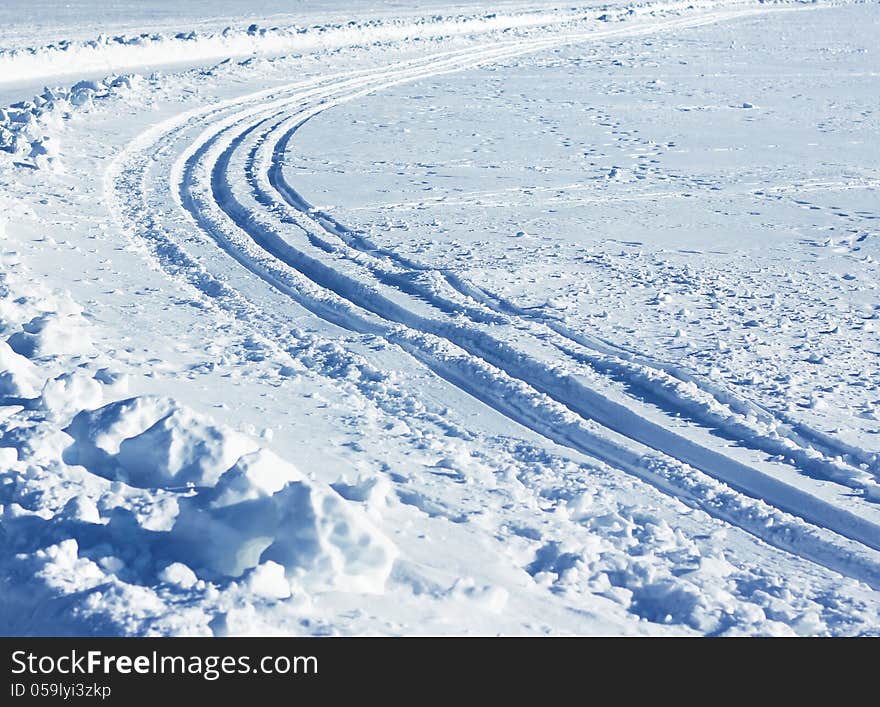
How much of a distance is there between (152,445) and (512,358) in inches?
80.8

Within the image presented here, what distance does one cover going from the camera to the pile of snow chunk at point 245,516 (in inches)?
129

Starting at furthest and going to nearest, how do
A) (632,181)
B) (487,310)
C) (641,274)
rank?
(632,181)
(641,274)
(487,310)

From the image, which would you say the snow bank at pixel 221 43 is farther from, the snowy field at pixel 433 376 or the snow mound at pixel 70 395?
the snow mound at pixel 70 395

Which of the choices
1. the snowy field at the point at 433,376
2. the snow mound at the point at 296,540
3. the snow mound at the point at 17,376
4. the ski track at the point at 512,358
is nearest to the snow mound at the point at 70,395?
the snowy field at the point at 433,376

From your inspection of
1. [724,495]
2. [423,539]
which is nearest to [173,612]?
[423,539]

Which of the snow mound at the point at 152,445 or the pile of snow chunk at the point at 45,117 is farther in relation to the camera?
the pile of snow chunk at the point at 45,117

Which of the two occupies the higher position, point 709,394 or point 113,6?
point 113,6

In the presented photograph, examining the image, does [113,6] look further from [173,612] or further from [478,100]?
[173,612]

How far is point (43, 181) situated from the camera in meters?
8.58

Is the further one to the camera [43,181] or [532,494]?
[43,181]

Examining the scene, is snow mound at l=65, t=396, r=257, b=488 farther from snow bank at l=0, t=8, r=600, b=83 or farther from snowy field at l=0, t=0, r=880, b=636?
snow bank at l=0, t=8, r=600, b=83

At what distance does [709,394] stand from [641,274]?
1.94 m

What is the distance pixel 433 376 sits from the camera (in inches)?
201

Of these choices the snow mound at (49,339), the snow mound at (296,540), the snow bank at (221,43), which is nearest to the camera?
the snow mound at (296,540)
